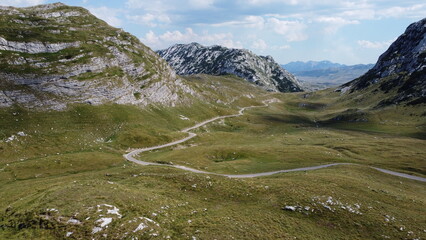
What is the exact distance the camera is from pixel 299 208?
38938 millimetres

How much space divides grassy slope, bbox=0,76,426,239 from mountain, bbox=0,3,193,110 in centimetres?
1672

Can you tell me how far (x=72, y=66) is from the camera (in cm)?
12506

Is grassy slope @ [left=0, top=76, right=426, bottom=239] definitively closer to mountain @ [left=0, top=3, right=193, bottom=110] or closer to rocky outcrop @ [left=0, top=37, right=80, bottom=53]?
mountain @ [left=0, top=3, right=193, bottom=110]

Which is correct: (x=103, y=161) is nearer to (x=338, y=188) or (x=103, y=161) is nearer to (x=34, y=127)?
Result: (x=34, y=127)

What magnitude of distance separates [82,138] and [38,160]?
75.3 ft

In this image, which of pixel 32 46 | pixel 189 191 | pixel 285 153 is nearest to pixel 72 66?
pixel 32 46

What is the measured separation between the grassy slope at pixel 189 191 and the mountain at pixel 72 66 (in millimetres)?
16718

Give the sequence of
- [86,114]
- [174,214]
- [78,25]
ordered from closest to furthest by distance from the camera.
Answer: [174,214] → [86,114] → [78,25]

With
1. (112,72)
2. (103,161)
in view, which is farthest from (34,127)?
(112,72)

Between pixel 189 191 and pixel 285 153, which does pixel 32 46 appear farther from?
pixel 285 153

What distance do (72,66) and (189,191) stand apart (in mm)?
110382

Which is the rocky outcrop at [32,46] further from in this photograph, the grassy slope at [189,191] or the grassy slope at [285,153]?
the grassy slope at [285,153]

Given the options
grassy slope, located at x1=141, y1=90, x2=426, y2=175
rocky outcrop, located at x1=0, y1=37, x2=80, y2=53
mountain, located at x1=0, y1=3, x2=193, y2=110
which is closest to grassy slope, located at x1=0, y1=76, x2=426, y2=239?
grassy slope, located at x1=141, y1=90, x2=426, y2=175

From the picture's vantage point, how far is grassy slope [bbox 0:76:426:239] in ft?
98.4
